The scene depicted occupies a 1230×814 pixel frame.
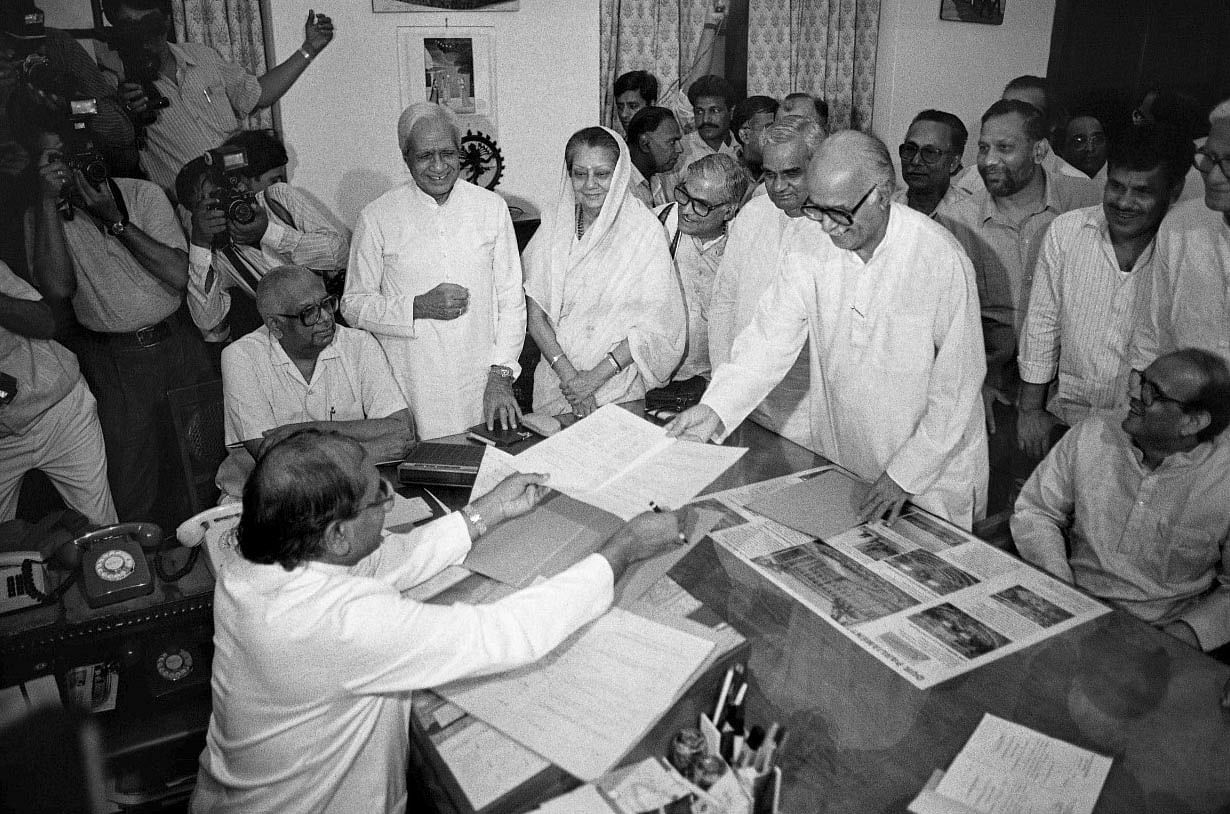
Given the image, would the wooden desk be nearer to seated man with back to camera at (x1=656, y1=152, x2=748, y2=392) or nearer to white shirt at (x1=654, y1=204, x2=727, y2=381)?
seated man with back to camera at (x1=656, y1=152, x2=748, y2=392)

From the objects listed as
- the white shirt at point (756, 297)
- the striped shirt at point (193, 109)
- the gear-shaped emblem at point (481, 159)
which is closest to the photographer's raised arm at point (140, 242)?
the striped shirt at point (193, 109)

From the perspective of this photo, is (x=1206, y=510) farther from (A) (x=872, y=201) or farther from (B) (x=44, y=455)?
(B) (x=44, y=455)

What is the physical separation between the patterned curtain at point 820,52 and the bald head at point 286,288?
4093 mm

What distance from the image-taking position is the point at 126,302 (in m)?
3.82

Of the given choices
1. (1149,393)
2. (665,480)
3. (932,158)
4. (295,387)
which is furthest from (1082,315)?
(295,387)

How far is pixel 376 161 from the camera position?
501 cm

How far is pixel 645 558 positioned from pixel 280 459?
2.48 ft

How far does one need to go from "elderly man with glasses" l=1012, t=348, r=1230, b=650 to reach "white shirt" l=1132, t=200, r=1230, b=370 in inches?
23.2

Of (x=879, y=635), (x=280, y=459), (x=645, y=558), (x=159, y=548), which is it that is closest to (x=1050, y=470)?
(x=879, y=635)

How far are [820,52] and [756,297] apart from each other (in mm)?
3710

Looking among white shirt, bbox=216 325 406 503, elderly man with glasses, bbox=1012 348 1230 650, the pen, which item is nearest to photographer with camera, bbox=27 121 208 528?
white shirt, bbox=216 325 406 503

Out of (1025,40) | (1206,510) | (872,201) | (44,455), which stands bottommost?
(44,455)

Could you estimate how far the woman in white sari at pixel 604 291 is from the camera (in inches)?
128

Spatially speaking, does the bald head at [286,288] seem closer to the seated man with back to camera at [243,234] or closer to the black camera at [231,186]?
the seated man with back to camera at [243,234]
